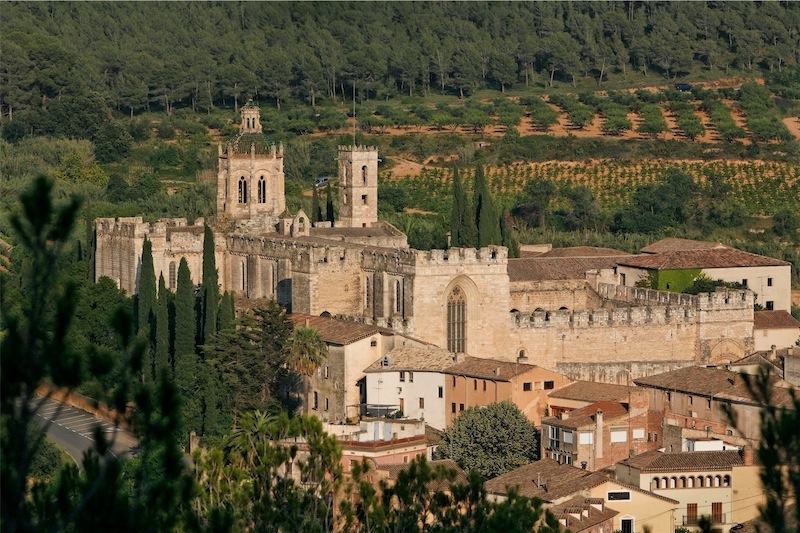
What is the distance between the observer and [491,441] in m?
45.3

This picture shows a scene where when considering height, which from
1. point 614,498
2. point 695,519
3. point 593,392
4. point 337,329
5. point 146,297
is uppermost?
point 146,297

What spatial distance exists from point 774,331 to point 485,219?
1091 cm

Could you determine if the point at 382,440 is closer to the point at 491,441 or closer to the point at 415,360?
the point at 491,441

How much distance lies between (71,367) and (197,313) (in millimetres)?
36601

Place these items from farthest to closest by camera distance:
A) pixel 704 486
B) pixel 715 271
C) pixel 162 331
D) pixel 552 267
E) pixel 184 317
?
1. pixel 715 271
2. pixel 552 267
3. pixel 184 317
4. pixel 162 331
5. pixel 704 486

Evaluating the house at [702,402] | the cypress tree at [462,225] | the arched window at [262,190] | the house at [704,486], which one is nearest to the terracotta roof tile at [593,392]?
the house at [702,402]

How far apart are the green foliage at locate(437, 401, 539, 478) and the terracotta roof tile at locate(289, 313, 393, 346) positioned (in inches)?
165

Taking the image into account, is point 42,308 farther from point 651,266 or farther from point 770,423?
point 651,266

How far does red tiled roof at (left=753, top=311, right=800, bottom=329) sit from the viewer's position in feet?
182

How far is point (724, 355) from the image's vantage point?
178 feet

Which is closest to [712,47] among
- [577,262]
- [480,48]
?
[480,48]

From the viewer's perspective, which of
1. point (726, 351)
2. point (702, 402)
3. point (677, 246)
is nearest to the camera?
point (702, 402)

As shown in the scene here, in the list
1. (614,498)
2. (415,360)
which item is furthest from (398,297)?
(614,498)

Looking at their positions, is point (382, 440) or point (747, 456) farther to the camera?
point (382, 440)
